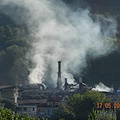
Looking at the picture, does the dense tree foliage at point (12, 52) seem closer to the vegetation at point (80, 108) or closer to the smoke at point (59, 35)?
the smoke at point (59, 35)

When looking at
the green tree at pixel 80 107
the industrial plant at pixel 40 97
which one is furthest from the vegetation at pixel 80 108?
the industrial plant at pixel 40 97

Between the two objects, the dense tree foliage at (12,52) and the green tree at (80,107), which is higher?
the dense tree foliage at (12,52)

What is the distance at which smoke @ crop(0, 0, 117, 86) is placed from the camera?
341 ft

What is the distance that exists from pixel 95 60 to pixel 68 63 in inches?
243

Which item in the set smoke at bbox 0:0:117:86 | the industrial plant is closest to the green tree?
the industrial plant

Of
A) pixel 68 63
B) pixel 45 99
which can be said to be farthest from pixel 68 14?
pixel 45 99

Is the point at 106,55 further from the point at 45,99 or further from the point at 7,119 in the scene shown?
the point at 7,119

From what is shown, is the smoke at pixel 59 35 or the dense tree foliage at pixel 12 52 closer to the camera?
the dense tree foliage at pixel 12 52

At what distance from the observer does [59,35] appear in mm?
114500

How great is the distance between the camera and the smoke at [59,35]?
104 meters
